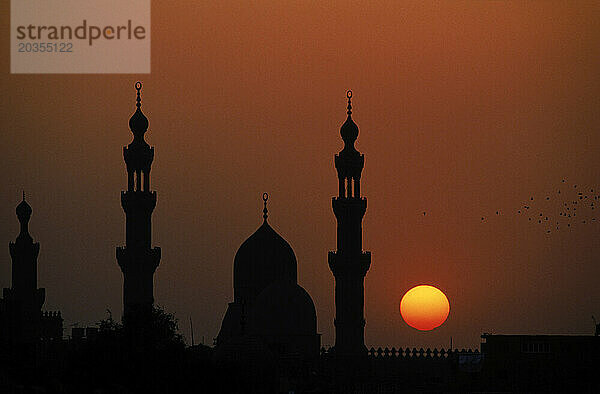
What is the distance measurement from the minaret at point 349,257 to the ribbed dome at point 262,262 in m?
→ 6.58

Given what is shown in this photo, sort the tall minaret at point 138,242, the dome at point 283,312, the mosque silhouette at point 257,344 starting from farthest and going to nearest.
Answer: the dome at point 283,312 < the tall minaret at point 138,242 < the mosque silhouette at point 257,344

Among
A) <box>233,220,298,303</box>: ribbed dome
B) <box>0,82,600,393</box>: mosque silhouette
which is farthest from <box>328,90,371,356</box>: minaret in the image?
<box>233,220,298,303</box>: ribbed dome

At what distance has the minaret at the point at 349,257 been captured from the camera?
67.0 meters

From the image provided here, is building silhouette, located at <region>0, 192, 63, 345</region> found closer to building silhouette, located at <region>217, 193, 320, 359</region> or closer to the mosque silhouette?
the mosque silhouette

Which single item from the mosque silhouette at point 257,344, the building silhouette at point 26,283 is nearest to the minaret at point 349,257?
the mosque silhouette at point 257,344

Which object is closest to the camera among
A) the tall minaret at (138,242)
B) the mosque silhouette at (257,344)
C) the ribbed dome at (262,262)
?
the mosque silhouette at (257,344)

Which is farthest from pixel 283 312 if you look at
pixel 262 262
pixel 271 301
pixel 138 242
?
pixel 138 242

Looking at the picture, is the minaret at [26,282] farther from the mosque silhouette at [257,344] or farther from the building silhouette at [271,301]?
the building silhouette at [271,301]

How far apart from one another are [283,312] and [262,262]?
10.2 ft

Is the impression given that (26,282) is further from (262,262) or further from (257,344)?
(257,344)

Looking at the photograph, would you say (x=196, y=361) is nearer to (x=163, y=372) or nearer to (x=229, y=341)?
(x=163, y=372)

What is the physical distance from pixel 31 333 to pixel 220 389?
39.2 m

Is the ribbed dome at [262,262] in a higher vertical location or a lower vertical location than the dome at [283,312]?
higher

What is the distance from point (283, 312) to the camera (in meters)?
72.9
